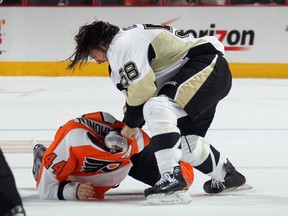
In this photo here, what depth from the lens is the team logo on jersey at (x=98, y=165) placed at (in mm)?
3472

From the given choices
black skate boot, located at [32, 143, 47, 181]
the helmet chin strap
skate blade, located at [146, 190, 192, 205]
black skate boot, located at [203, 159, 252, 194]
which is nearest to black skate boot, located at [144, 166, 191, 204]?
skate blade, located at [146, 190, 192, 205]

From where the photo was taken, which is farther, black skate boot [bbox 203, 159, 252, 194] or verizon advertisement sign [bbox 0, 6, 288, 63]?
verizon advertisement sign [bbox 0, 6, 288, 63]

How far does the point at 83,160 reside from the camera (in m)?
3.47

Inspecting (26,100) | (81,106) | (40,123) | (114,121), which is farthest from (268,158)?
(26,100)

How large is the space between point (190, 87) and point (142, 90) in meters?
0.23

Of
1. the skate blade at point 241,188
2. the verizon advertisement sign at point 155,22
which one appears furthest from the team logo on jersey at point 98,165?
the verizon advertisement sign at point 155,22

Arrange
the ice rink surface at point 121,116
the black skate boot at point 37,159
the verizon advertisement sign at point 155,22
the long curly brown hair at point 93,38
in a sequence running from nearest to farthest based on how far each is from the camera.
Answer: the ice rink surface at point 121,116, the long curly brown hair at point 93,38, the black skate boot at point 37,159, the verizon advertisement sign at point 155,22

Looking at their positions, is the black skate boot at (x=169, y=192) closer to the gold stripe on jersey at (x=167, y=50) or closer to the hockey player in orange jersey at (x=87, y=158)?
the hockey player in orange jersey at (x=87, y=158)

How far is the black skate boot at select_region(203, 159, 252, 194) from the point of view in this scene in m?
3.73

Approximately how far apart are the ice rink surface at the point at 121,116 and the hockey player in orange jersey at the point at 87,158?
69 millimetres

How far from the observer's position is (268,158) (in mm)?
4621

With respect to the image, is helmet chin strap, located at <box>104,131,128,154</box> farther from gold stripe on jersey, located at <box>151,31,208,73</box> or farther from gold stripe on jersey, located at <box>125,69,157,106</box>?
gold stripe on jersey, located at <box>151,31,208,73</box>

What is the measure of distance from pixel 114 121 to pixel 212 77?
0.45 metres

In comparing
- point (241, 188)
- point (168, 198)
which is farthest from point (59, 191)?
point (241, 188)
